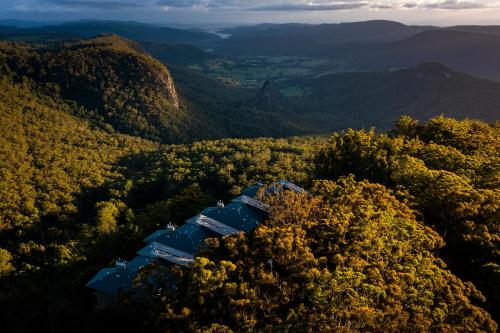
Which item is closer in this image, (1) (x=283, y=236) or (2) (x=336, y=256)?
(2) (x=336, y=256)

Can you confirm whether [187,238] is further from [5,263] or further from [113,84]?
[113,84]

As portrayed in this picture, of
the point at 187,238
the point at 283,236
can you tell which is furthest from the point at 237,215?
the point at 283,236

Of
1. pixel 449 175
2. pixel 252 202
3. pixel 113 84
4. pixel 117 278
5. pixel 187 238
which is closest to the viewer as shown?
pixel 117 278

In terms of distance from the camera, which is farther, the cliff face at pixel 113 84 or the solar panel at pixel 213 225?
the cliff face at pixel 113 84

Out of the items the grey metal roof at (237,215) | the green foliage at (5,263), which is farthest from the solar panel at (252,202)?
the green foliage at (5,263)

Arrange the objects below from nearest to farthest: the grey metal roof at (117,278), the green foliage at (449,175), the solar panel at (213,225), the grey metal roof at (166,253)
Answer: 1. the green foliage at (449,175)
2. the grey metal roof at (166,253)
3. the grey metal roof at (117,278)
4. the solar panel at (213,225)

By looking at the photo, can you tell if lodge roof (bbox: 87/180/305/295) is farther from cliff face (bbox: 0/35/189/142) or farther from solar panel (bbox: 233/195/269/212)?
cliff face (bbox: 0/35/189/142)

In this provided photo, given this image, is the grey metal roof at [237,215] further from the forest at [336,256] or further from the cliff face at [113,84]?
the cliff face at [113,84]

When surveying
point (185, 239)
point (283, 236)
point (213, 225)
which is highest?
point (283, 236)
